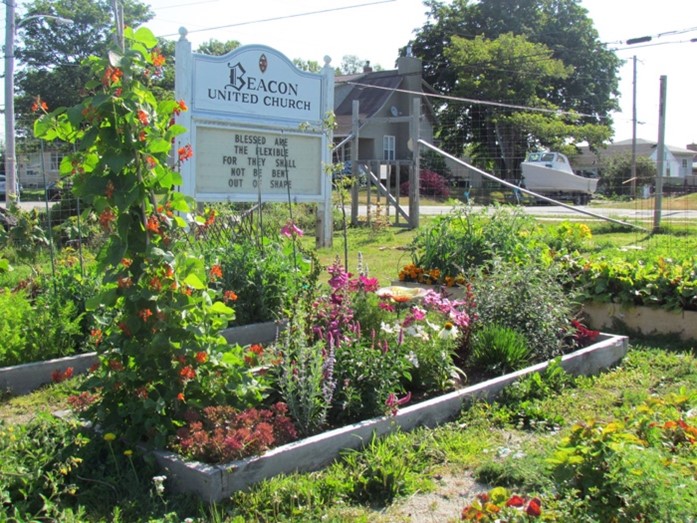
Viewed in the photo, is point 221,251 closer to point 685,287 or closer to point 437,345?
point 437,345

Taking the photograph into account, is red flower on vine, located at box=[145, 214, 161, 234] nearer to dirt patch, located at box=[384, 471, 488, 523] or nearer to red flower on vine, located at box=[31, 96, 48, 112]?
red flower on vine, located at box=[31, 96, 48, 112]

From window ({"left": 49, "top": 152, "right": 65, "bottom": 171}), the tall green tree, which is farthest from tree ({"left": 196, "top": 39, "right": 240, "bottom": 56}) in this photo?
window ({"left": 49, "top": 152, "right": 65, "bottom": 171})

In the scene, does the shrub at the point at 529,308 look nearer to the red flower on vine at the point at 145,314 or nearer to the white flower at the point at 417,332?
the white flower at the point at 417,332

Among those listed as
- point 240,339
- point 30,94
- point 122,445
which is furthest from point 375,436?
point 30,94

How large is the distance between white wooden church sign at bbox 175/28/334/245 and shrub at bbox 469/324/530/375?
4.40 meters

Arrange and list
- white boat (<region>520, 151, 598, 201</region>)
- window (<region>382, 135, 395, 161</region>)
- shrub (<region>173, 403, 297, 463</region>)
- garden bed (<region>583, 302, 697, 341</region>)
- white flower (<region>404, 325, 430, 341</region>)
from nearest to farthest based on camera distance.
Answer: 1. shrub (<region>173, 403, 297, 463</region>)
2. white flower (<region>404, 325, 430, 341</region>)
3. garden bed (<region>583, 302, 697, 341</region>)
4. white boat (<region>520, 151, 598, 201</region>)
5. window (<region>382, 135, 395, 161</region>)

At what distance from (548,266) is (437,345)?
1914 mm

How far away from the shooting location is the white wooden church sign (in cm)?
985

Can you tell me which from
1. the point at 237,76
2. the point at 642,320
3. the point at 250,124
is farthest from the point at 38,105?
the point at 237,76

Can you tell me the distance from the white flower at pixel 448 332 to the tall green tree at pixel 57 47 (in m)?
42.8

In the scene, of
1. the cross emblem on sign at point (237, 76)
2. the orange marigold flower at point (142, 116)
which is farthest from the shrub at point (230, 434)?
the cross emblem on sign at point (237, 76)

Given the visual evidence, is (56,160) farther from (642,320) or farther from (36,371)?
(642,320)

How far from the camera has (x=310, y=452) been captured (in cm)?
399

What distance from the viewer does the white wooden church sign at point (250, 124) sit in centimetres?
985
